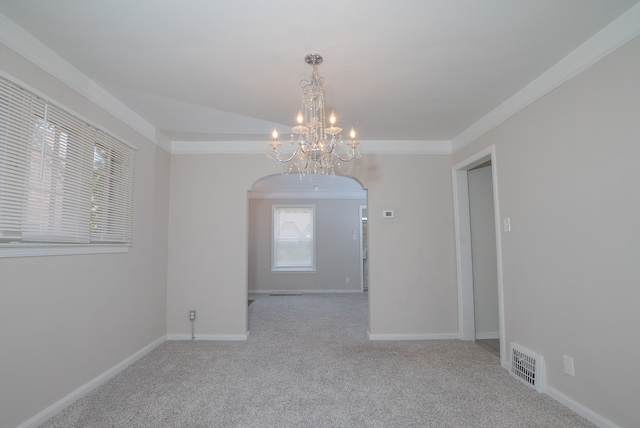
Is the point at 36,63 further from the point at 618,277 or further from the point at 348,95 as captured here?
the point at 618,277

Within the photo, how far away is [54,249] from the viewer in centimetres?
224

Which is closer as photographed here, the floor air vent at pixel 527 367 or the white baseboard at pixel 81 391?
the white baseboard at pixel 81 391

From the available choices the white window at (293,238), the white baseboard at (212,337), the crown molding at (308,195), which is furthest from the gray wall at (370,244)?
the white window at (293,238)

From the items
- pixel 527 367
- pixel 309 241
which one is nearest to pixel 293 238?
pixel 309 241

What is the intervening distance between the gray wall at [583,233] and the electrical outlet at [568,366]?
0.03m

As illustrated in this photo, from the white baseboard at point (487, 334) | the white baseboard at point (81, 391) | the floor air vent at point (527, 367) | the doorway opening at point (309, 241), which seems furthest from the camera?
the doorway opening at point (309, 241)

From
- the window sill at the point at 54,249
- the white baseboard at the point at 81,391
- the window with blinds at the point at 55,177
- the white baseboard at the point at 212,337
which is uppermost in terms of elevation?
the window with blinds at the point at 55,177

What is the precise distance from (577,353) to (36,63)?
12.8 feet

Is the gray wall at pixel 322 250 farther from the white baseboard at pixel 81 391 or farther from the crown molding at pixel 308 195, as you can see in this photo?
the white baseboard at pixel 81 391

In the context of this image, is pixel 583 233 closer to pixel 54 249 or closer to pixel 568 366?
pixel 568 366

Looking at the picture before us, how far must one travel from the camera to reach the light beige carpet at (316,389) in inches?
85.2

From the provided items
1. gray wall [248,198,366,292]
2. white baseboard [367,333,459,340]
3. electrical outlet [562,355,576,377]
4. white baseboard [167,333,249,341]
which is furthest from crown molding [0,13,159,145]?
gray wall [248,198,366,292]

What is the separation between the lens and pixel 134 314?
3221 millimetres

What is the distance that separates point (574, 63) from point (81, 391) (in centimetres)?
406
